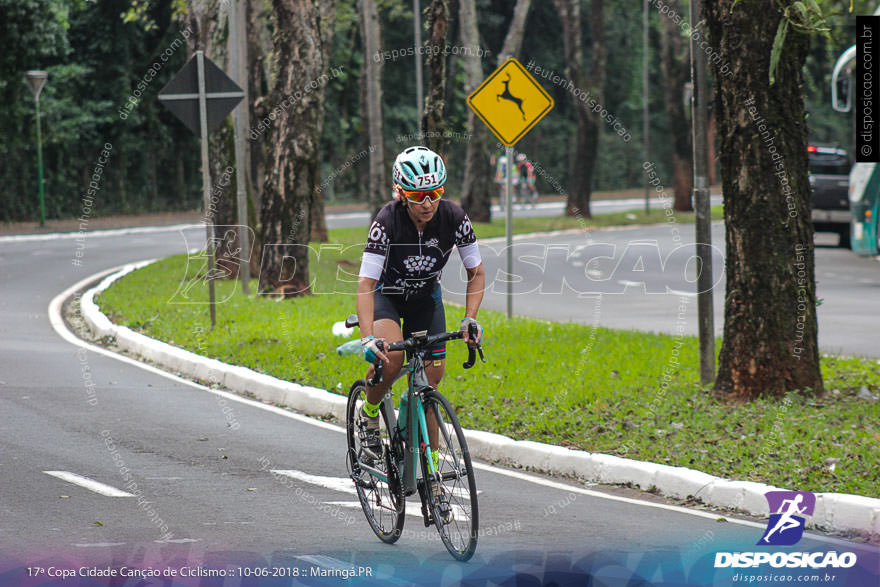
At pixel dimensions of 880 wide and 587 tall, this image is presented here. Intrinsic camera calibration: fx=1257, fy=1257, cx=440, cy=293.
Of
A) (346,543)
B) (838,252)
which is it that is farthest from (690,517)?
(838,252)

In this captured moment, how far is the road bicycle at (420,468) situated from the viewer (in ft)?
19.8

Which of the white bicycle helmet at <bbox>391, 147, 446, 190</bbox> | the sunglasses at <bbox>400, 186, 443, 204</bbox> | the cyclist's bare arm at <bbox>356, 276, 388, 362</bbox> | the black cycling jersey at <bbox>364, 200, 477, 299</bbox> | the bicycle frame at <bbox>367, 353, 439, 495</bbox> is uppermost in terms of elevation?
the white bicycle helmet at <bbox>391, 147, 446, 190</bbox>

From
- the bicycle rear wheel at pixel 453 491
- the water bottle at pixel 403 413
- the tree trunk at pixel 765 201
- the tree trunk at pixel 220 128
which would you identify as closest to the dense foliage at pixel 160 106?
the tree trunk at pixel 220 128

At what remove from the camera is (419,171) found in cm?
635

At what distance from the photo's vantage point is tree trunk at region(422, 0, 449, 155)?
17766 millimetres

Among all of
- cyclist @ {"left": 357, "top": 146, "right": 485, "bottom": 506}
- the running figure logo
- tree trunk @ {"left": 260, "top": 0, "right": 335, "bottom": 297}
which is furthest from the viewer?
tree trunk @ {"left": 260, "top": 0, "right": 335, "bottom": 297}

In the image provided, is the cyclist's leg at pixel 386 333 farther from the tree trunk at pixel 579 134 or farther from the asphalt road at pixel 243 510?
the tree trunk at pixel 579 134

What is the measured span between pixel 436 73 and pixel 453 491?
1283cm

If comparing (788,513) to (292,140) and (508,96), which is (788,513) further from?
(292,140)

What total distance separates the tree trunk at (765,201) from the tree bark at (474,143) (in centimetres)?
2317

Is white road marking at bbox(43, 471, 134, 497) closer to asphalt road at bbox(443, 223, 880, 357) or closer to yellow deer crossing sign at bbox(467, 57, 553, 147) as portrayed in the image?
asphalt road at bbox(443, 223, 880, 357)

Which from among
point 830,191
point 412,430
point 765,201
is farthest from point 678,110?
point 412,430

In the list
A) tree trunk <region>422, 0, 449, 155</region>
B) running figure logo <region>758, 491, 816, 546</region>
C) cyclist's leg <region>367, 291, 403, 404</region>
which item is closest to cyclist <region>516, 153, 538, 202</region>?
tree trunk <region>422, 0, 449, 155</region>

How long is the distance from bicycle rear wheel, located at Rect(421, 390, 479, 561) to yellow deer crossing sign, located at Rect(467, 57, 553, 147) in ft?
29.0
